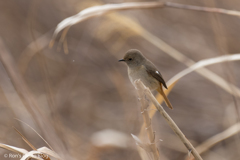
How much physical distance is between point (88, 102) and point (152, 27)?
5.29 feet

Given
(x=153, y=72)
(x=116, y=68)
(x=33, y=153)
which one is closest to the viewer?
(x=33, y=153)

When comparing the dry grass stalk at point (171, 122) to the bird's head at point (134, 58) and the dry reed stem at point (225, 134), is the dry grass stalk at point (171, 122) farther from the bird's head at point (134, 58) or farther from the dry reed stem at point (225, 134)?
the bird's head at point (134, 58)

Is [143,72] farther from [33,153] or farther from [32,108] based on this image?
[33,153]

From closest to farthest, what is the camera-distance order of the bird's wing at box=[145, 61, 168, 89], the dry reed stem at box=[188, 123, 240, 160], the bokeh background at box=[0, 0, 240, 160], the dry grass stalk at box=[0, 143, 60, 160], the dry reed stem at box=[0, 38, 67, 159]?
the dry grass stalk at box=[0, 143, 60, 160]
the dry reed stem at box=[0, 38, 67, 159]
the dry reed stem at box=[188, 123, 240, 160]
the bird's wing at box=[145, 61, 168, 89]
the bokeh background at box=[0, 0, 240, 160]

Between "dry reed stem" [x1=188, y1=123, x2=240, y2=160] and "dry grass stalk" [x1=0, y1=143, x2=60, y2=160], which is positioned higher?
"dry reed stem" [x1=188, y1=123, x2=240, y2=160]

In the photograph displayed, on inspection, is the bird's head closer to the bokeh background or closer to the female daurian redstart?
the female daurian redstart

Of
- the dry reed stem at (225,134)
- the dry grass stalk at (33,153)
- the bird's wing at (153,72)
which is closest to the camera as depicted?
the dry grass stalk at (33,153)

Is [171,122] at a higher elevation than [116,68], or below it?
below

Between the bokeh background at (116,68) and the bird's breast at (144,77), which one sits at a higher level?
the bokeh background at (116,68)

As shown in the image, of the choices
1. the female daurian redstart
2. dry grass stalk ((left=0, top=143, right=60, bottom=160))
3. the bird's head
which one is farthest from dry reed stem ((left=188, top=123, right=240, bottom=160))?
dry grass stalk ((left=0, top=143, right=60, bottom=160))

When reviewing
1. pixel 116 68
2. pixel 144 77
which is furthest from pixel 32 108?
pixel 116 68

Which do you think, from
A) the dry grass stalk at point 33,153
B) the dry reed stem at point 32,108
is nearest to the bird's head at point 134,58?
the dry reed stem at point 32,108

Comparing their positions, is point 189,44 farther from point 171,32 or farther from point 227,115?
point 227,115

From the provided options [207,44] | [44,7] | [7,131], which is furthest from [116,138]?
[44,7]
